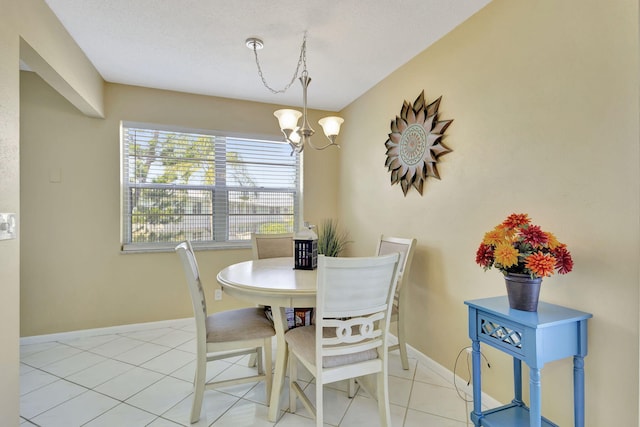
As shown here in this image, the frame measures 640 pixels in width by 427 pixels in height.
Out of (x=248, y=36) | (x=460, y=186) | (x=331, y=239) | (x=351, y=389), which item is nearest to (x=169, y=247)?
(x=331, y=239)

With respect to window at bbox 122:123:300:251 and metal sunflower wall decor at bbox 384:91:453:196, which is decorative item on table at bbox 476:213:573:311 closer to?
metal sunflower wall decor at bbox 384:91:453:196

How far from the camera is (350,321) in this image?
60.9 inches

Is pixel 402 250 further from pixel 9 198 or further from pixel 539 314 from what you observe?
pixel 9 198

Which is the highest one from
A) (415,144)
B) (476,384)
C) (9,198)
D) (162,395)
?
(415,144)

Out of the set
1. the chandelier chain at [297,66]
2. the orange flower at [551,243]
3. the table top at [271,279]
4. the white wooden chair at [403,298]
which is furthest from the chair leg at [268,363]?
the chandelier chain at [297,66]

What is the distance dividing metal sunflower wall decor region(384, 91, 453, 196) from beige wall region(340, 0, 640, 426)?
75mm

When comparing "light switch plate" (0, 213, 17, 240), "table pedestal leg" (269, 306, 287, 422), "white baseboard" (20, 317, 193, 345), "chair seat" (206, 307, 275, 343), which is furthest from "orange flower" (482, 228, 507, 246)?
"white baseboard" (20, 317, 193, 345)

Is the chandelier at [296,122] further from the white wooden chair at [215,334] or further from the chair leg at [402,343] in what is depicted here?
the chair leg at [402,343]

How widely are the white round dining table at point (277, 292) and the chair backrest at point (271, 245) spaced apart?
659 mm

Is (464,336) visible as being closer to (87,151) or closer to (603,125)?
(603,125)

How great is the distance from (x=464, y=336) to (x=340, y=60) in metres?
2.25

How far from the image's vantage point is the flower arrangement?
4.40 feet

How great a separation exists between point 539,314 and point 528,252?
275 mm

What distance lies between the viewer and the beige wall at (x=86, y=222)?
9.20 feet
